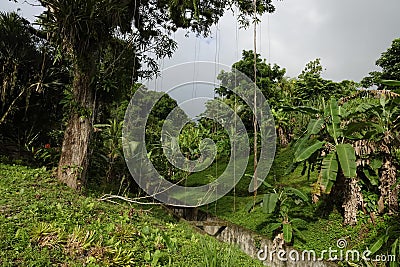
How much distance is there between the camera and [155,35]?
303 inches

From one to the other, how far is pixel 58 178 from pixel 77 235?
2629 mm

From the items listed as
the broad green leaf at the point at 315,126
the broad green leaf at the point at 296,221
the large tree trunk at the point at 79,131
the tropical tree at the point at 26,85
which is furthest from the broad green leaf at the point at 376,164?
the tropical tree at the point at 26,85

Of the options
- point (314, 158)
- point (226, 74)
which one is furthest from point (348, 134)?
point (226, 74)

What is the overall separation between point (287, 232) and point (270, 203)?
1.80ft

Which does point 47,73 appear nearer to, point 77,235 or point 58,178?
point 58,178

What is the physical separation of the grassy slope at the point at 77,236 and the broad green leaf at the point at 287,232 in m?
0.71

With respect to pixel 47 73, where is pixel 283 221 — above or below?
below

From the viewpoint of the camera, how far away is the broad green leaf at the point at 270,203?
547 centimetres

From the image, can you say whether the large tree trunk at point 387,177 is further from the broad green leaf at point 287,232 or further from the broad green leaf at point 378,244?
the broad green leaf at point 287,232

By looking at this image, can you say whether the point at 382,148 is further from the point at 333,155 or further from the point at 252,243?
the point at 252,243

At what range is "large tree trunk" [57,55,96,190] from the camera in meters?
5.78

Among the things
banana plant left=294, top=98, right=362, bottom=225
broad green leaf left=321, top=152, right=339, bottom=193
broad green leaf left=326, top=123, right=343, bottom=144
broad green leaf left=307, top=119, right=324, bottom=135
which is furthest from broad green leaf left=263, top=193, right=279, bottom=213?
broad green leaf left=326, top=123, right=343, bottom=144

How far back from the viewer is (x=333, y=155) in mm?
5043

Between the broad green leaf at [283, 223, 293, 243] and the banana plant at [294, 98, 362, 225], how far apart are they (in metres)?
0.60
